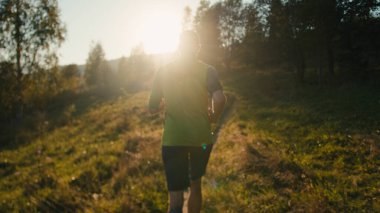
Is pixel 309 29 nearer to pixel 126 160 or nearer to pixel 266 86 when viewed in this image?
pixel 266 86

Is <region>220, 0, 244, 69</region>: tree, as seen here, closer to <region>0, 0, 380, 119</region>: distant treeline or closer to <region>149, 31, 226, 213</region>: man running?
<region>0, 0, 380, 119</region>: distant treeline

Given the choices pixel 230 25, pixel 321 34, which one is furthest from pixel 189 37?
pixel 230 25

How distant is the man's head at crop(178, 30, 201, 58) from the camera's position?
3.94 metres

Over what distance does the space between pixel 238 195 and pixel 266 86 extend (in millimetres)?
28417

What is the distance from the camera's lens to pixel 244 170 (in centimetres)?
898

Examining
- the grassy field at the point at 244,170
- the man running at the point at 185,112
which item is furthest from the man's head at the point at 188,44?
the grassy field at the point at 244,170

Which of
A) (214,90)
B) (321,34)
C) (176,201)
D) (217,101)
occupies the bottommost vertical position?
(176,201)

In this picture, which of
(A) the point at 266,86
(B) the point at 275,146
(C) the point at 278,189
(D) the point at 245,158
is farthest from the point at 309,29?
(C) the point at 278,189

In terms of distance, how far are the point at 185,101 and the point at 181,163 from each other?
68 centimetres

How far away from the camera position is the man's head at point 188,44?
394 cm

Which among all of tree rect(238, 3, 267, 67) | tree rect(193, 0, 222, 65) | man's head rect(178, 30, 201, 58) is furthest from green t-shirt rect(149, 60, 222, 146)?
tree rect(193, 0, 222, 65)

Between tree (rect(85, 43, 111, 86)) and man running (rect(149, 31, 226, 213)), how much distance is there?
73421 mm

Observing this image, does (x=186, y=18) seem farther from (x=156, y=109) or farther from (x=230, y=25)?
(x=156, y=109)

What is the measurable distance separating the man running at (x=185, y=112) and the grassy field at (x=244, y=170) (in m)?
2.69
